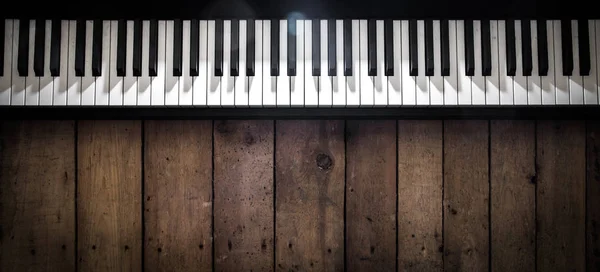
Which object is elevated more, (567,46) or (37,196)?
(567,46)

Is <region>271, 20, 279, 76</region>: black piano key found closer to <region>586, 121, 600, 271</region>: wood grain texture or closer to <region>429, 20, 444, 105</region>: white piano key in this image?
<region>429, 20, 444, 105</region>: white piano key

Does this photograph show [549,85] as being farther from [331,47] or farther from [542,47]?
→ [331,47]

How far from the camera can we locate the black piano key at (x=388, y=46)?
1.11m

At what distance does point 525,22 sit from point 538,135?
398mm

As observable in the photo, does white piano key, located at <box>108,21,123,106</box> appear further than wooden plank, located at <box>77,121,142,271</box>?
No

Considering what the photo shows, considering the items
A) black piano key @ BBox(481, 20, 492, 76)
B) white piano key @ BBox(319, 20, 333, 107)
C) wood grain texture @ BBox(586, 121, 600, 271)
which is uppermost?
black piano key @ BBox(481, 20, 492, 76)

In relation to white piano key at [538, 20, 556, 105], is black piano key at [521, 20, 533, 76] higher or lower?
higher

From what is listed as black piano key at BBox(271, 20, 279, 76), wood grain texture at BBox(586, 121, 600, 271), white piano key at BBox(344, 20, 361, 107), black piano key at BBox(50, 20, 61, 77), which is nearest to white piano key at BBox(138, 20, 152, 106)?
black piano key at BBox(50, 20, 61, 77)

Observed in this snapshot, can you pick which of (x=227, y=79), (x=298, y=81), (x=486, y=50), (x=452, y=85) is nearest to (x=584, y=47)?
(x=486, y=50)

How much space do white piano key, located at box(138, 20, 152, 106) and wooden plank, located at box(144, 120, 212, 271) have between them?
0.20 m

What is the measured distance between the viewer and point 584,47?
113 centimetres

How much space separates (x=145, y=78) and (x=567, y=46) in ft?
4.01

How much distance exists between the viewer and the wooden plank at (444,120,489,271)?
1.31 m

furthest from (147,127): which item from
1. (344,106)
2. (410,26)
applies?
(410,26)
